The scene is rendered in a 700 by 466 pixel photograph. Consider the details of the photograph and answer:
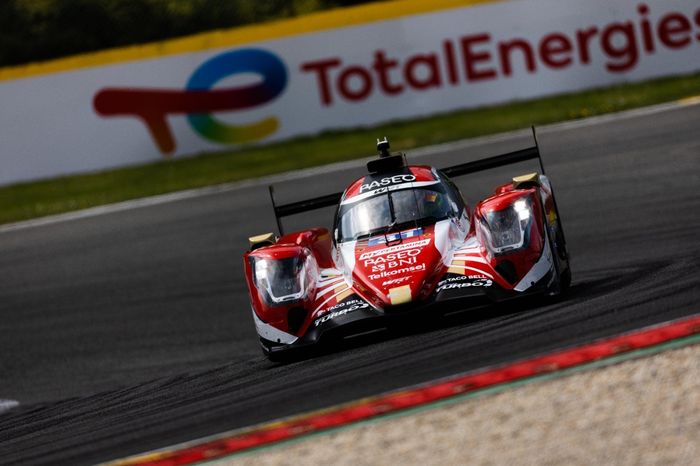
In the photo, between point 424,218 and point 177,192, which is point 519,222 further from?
point 177,192

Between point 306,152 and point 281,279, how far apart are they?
10103 millimetres

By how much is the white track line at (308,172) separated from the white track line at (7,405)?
719 centimetres

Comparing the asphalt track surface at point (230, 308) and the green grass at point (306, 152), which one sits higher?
the green grass at point (306, 152)

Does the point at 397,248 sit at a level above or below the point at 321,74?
below

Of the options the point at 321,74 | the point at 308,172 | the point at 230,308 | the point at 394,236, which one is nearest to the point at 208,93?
the point at 321,74

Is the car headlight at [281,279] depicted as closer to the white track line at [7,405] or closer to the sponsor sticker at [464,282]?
the sponsor sticker at [464,282]

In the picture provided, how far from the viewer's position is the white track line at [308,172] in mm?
17594

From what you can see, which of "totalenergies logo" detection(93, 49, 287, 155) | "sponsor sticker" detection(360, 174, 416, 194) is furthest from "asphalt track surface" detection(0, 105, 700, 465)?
"totalenergies logo" detection(93, 49, 287, 155)

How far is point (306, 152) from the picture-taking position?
754 inches

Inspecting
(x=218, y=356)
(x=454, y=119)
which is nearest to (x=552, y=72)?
(x=454, y=119)

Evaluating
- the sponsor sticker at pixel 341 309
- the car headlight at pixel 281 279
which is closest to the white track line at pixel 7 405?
the car headlight at pixel 281 279

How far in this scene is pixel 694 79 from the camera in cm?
1903

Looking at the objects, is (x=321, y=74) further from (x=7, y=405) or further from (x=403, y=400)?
(x=403, y=400)

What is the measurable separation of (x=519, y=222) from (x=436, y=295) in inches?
32.2
